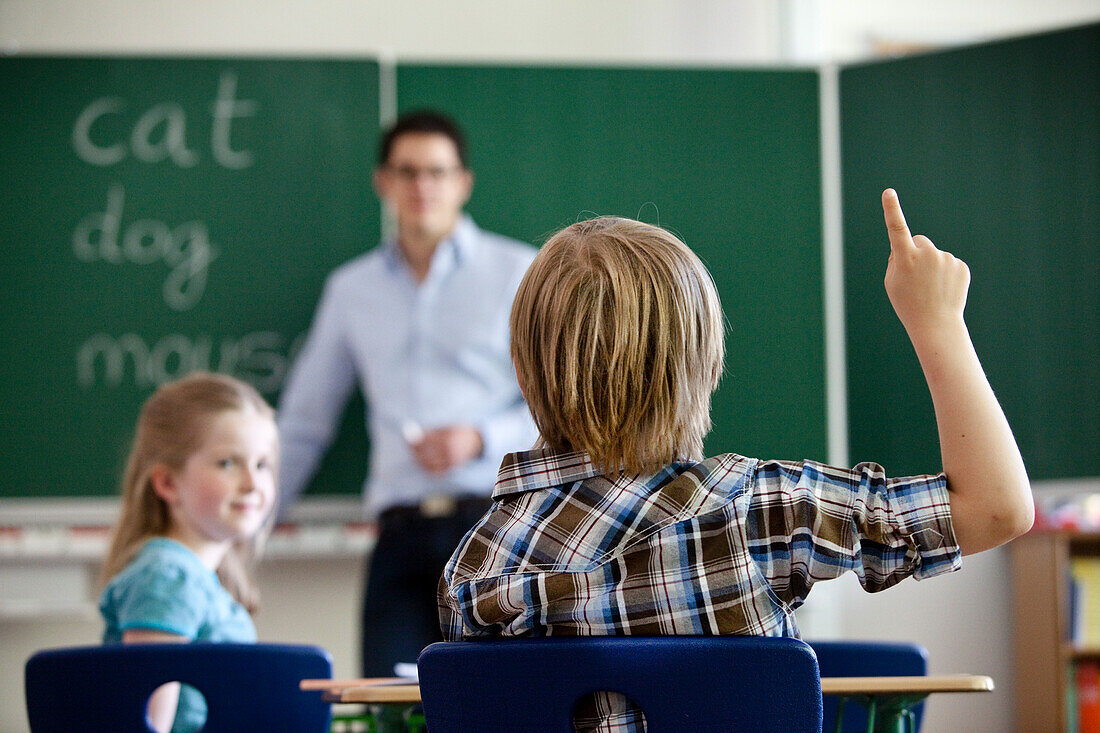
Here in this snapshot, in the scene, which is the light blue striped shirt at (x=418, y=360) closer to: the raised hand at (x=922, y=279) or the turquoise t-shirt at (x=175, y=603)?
the turquoise t-shirt at (x=175, y=603)

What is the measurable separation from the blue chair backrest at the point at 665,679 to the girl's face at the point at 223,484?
1.00 meters

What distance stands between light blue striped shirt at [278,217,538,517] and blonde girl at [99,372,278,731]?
2.64 feet

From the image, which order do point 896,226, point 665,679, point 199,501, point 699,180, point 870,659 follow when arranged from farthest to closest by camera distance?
point 699,180 < point 199,501 < point 870,659 < point 896,226 < point 665,679

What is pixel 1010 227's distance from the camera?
3207 millimetres

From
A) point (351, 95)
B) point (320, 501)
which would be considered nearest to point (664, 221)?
point (351, 95)

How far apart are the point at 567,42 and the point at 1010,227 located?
4.84 feet

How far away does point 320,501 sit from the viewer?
10.7ft

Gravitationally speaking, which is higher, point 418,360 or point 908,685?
point 418,360

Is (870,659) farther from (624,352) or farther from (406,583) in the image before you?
(406,583)

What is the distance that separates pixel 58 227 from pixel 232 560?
5.03 feet

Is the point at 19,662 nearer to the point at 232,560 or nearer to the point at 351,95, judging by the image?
the point at 232,560

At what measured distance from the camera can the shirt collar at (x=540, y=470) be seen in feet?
3.88

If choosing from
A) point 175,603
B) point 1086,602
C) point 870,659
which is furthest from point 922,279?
point 1086,602

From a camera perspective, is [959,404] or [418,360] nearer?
[959,404]
